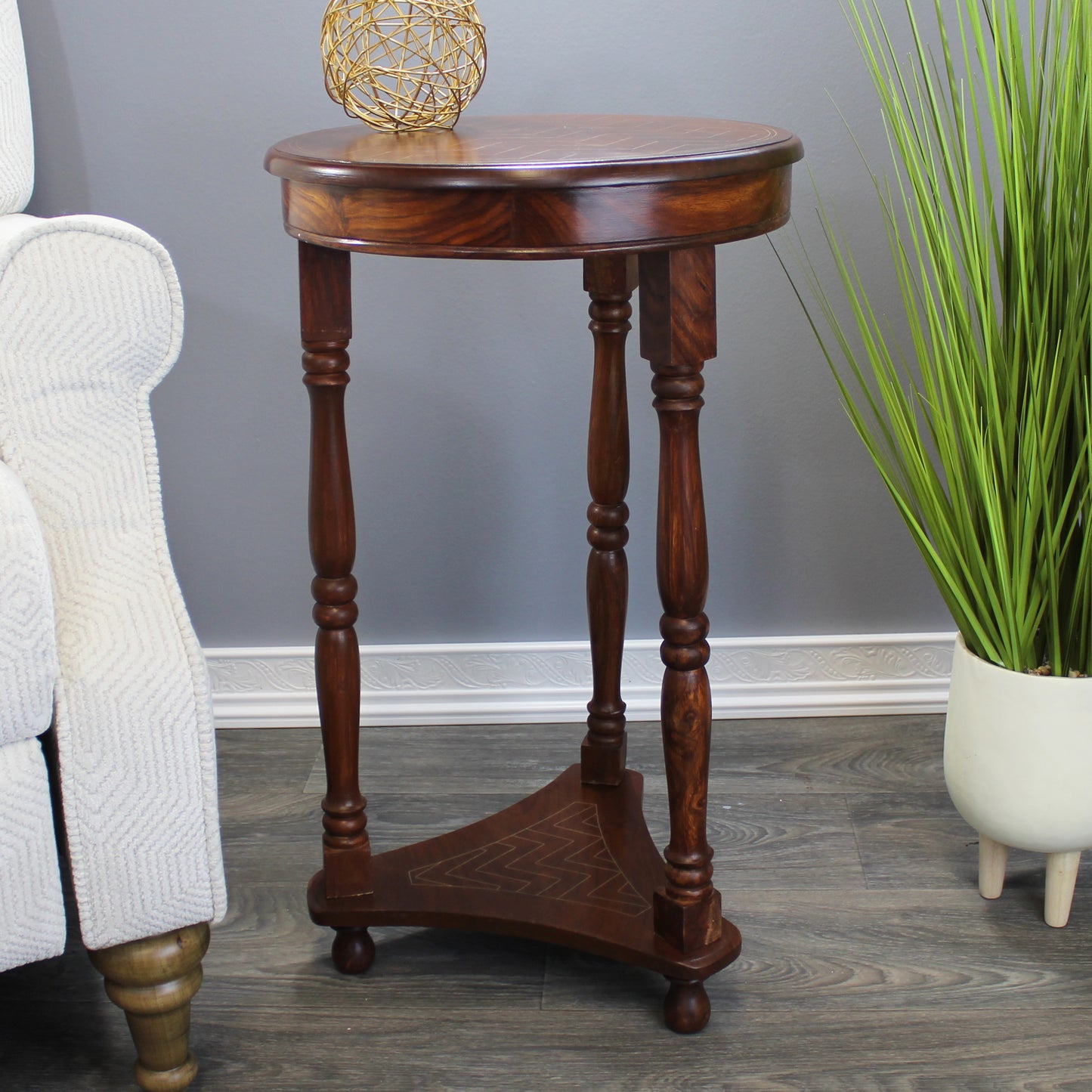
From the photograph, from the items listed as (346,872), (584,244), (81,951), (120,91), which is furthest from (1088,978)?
(120,91)

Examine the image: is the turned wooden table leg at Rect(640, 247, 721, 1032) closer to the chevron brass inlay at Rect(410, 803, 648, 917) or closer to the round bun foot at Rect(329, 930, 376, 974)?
the chevron brass inlay at Rect(410, 803, 648, 917)

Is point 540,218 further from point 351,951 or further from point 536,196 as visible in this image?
point 351,951

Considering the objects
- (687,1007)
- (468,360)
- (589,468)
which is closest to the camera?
(687,1007)

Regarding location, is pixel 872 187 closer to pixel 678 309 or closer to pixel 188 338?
pixel 678 309

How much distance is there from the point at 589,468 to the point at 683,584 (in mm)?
354

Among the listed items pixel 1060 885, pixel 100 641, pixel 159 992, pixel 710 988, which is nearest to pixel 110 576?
pixel 100 641

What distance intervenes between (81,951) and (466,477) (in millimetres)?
716

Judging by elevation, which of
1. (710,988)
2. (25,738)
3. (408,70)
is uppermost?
(408,70)

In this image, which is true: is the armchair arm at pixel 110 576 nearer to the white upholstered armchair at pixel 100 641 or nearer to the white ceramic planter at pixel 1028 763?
the white upholstered armchair at pixel 100 641

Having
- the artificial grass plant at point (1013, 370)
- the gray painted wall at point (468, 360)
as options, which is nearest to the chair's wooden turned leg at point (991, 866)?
the artificial grass plant at point (1013, 370)

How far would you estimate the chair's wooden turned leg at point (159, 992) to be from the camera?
3.19 feet

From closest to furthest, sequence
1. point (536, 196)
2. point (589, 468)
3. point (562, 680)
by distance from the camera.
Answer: point (536, 196) < point (589, 468) < point (562, 680)

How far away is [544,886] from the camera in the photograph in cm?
121

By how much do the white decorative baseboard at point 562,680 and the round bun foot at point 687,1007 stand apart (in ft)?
1.94
